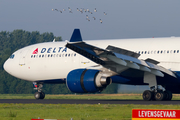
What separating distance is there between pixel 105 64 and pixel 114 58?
1.53 m

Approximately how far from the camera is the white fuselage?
22.2 meters

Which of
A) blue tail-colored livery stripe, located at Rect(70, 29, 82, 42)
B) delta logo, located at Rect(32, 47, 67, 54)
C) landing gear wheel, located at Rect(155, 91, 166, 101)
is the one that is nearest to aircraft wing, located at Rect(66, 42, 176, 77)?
blue tail-colored livery stripe, located at Rect(70, 29, 82, 42)

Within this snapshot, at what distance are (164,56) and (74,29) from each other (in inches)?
295

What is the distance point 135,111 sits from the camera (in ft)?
27.0

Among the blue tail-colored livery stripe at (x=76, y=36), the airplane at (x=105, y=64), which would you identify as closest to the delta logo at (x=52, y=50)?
the airplane at (x=105, y=64)

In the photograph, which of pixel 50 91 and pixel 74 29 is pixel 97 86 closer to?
pixel 74 29

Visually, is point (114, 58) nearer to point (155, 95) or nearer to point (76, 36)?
point (76, 36)

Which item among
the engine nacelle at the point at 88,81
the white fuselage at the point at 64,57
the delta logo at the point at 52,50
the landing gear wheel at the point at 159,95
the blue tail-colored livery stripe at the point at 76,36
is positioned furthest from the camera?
the delta logo at the point at 52,50

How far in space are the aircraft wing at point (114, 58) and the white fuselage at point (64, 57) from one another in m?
1.75

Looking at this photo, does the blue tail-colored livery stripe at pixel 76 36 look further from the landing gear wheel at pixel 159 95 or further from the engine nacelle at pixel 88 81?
the landing gear wheel at pixel 159 95

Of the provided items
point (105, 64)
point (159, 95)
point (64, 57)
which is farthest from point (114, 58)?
point (64, 57)

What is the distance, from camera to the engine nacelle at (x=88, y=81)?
20109 millimetres

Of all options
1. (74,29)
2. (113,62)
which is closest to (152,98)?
(113,62)

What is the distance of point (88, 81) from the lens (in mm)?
20109
